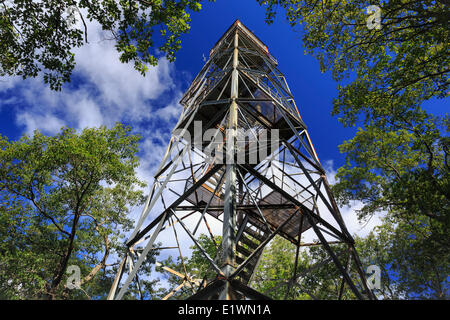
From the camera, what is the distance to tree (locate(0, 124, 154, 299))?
13.8 metres

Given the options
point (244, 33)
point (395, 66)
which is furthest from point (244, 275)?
point (244, 33)

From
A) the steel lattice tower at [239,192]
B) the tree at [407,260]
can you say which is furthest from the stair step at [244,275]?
the tree at [407,260]

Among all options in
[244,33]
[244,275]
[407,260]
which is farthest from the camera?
[407,260]

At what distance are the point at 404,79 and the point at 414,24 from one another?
1.51 m

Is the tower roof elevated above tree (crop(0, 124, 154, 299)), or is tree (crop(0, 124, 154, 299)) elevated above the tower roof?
the tower roof

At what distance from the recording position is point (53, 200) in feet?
47.7

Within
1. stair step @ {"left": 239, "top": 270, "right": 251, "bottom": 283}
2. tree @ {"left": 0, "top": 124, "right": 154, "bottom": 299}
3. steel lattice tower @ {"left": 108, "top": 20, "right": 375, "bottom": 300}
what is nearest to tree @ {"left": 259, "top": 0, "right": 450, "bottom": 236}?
steel lattice tower @ {"left": 108, "top": 20, "right": 375, "bottom": 300}

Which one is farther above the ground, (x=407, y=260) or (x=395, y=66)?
(x=395, y=66)

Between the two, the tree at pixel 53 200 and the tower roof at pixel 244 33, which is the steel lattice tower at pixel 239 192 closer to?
the tower roof at pixel 244 33

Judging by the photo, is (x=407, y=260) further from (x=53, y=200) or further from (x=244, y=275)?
(x=53, y=200)

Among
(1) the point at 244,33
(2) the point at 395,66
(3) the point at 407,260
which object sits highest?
(1) the point at 244,33

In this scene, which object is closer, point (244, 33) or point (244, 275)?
point (244, 275)

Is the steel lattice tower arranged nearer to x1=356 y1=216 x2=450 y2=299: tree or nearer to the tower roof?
the tower roof
